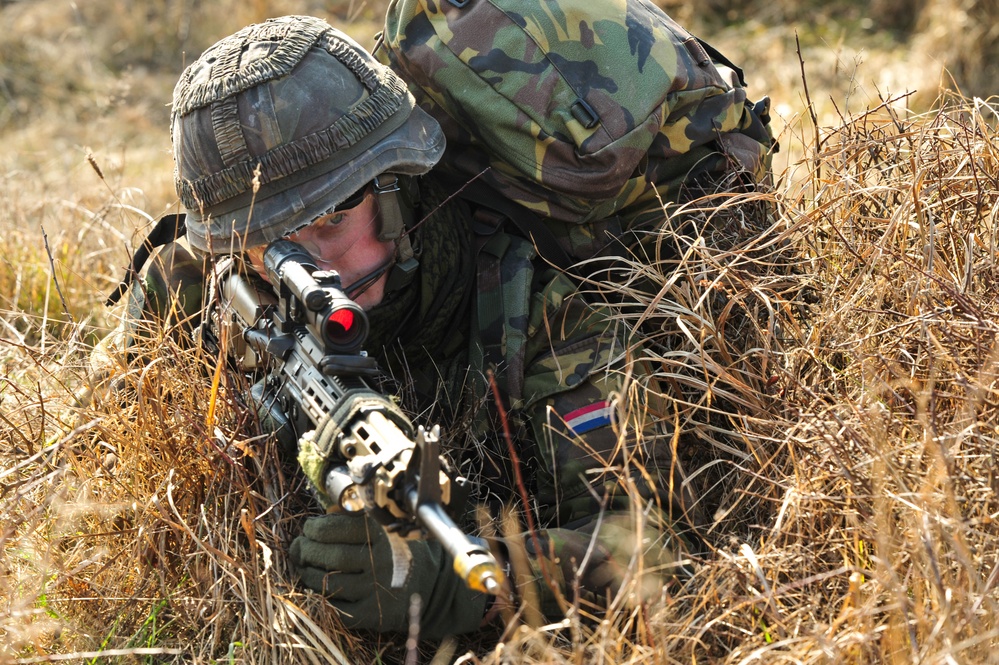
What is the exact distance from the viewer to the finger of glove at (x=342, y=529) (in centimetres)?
250

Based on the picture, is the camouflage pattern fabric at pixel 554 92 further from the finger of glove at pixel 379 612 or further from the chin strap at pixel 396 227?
the finger of glove at pixel 379 612

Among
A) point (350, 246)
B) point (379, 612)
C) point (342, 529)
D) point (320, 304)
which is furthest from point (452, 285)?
point (379, 612)

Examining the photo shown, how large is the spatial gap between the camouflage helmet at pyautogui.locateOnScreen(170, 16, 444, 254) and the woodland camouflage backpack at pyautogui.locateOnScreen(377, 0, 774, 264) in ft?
0.80

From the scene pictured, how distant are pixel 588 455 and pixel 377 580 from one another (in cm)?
65

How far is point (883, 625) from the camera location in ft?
6.77

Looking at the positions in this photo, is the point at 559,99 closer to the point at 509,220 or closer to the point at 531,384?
the point at 509,220

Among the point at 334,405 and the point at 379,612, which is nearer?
the point at 334,405

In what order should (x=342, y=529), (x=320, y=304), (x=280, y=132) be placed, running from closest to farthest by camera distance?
(x=320, y=304), (x=342, y=529), (x=280, y=132)

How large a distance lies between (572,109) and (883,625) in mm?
1620

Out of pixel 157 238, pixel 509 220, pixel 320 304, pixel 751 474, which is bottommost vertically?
pixel 751 474

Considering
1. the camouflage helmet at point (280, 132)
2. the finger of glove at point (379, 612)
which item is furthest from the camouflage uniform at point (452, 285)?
the finger of glove at point (379, 612)

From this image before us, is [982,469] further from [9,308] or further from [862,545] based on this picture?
[9,308]

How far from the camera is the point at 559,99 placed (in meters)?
2.93

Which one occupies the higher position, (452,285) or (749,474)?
(452,285)
